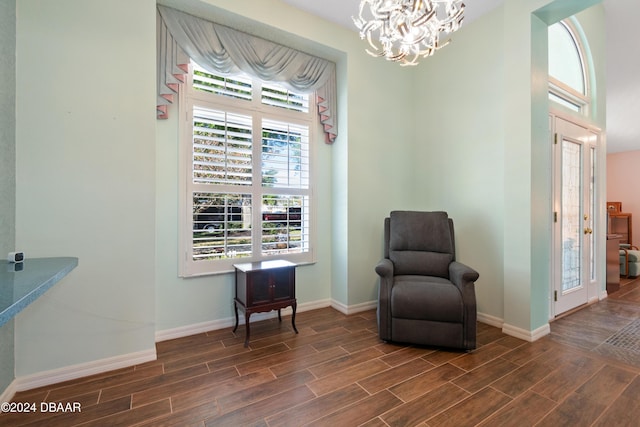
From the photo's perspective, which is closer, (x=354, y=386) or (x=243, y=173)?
(x=354, y=386)

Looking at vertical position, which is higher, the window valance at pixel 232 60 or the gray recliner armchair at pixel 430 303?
the window valance at pixel 232 60

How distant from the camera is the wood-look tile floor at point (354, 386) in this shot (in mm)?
1558

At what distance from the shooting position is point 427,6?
1463 millimetres

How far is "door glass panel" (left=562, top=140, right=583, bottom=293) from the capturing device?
3105 mm

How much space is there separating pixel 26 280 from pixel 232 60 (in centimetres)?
229

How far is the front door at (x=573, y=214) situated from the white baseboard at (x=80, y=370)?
3.93 meters

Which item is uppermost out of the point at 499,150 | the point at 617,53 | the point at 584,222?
the point at 617,53

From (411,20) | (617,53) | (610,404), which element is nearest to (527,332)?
(610,404)

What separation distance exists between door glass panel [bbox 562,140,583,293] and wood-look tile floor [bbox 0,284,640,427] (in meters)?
0.78

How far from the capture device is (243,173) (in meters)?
2.84

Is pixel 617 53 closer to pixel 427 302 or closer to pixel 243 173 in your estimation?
pixel 427 302

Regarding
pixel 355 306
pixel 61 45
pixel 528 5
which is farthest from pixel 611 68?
pixel 61 45

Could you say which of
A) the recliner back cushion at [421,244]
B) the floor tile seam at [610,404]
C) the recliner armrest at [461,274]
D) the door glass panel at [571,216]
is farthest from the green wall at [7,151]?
the door glass panel at [571,216]

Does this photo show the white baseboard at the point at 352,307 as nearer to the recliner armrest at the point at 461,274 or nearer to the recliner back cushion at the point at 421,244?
the recliner back cushion at the point at 421,244
